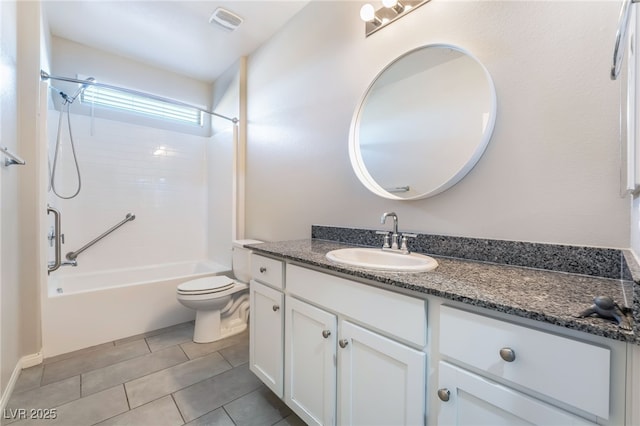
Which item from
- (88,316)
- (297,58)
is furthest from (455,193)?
(88,316)

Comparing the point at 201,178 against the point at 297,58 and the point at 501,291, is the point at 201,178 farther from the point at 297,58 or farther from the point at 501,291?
the point at 501,291

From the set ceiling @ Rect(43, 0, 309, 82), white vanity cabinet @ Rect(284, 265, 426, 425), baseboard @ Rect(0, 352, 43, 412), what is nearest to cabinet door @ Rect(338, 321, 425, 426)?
white vanity cabinet @ Rect(284, 265, 426, 425)

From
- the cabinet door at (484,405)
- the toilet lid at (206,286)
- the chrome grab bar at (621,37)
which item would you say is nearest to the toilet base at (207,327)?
the toilet lid at (206,286)

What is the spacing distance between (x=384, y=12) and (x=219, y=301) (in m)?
2.17

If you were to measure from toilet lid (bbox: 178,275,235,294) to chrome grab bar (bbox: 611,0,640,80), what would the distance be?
7.56 ft

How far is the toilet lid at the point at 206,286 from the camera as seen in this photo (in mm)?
2037

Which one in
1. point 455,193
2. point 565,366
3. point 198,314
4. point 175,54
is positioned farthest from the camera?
point 175,54

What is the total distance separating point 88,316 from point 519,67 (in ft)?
9.83

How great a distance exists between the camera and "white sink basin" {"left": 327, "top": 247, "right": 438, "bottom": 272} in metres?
0.99

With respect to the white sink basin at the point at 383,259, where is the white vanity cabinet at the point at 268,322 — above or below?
below

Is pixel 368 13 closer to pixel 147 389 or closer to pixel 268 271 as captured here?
pixel 268 271

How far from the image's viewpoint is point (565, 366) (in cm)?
56

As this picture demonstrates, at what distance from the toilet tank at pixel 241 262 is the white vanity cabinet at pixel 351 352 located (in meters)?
1.15

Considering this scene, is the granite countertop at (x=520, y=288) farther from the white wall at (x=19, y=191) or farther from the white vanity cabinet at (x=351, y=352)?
the white wall at (x=19, y=191)
